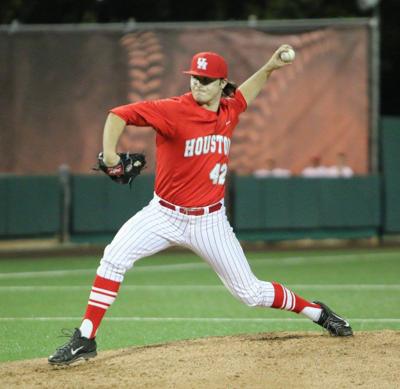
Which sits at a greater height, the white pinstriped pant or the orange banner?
the orange banner

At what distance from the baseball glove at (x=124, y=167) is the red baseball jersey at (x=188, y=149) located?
0.91 ft

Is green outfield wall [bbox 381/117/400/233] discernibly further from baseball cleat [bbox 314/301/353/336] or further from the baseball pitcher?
the baseball pitcher

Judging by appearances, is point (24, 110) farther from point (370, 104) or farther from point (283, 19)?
point (283, 19)

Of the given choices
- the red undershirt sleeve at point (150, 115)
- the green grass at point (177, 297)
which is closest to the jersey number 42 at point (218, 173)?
the red undershirt sleeve at point (150, 115)

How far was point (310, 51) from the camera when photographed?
2003 centimetres

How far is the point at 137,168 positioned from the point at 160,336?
7.96ft

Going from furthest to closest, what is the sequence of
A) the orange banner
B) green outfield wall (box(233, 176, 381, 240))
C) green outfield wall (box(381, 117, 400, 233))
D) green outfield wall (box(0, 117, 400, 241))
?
green outfield wall (box(381, 117, 400, 233))
the orange banner
green outfield wall (box(233, 176, 381, 240))
green outfield wall (box(0, 117, 400, 241))

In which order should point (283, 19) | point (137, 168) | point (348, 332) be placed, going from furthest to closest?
1. point (283, 19)
2. point (348, 332)
3. point (137, 168)

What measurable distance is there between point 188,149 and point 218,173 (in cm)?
32

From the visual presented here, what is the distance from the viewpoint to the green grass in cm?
909

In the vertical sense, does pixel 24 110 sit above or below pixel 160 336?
above

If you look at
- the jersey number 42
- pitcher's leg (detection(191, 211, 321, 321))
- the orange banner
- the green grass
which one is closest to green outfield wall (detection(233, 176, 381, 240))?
the orange banner

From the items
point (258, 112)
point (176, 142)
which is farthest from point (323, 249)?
point (176, 142)

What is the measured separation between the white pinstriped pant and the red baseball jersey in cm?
13
